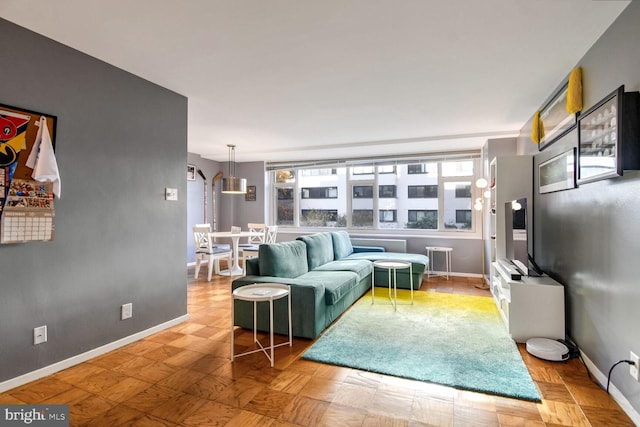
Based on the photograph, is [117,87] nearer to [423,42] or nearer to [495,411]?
[423,42]

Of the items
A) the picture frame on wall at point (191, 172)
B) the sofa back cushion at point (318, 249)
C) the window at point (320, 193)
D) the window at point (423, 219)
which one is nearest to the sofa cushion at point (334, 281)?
the sofa back cushion at point (318, 249)

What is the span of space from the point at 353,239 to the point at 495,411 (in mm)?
4482

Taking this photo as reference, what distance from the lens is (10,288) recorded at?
2.13 m

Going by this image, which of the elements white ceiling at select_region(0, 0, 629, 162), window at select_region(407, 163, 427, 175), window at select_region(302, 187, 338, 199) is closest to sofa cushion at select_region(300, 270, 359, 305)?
white ceiling at select_region(0, 0, 629, 162)

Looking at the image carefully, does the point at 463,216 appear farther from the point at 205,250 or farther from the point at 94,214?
Result: the point at 94,214

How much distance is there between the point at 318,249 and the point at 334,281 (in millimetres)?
1077

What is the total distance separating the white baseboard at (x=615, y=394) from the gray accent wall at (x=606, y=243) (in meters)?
0.03

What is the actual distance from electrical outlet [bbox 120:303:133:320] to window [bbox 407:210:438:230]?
4929mm

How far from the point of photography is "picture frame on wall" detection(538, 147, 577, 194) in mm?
2605

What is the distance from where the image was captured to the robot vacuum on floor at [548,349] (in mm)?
2529

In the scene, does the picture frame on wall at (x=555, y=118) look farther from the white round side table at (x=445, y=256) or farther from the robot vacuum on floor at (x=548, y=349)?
the white round side table at (x=445, y=256)

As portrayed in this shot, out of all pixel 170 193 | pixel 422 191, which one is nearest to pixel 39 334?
pixel 170 193

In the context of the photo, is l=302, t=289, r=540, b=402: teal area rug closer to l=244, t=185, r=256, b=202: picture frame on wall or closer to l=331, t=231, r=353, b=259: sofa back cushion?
l=331, t=231, r=353, b=259: sofa back cushion

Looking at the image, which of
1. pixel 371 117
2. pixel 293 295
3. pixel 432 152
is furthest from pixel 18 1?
pixel 432 152
